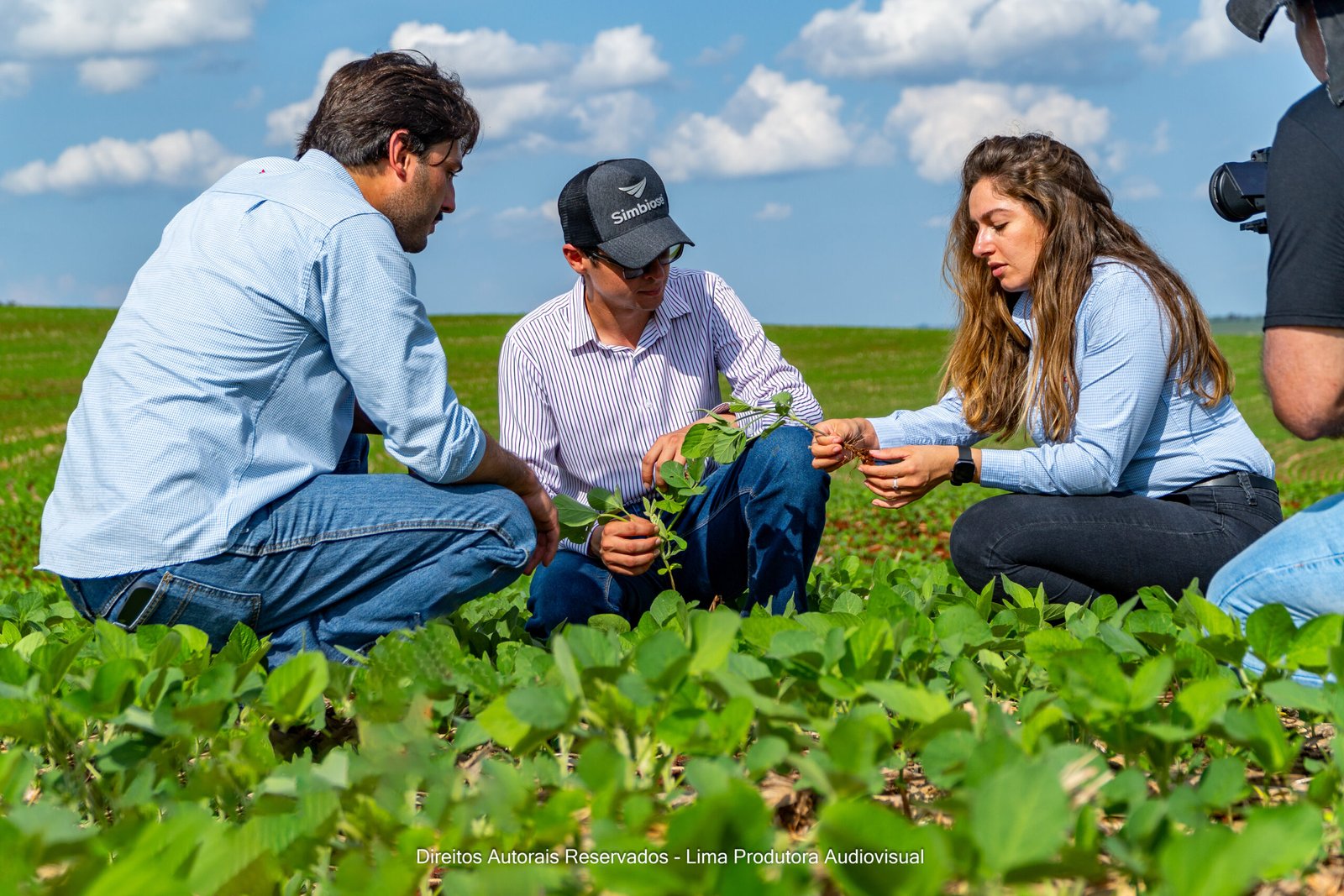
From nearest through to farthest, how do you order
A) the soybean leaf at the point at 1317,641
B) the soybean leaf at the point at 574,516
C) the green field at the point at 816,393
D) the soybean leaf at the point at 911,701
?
1. the soybean leaf at the point at 911,701
2. the soybean leaf at the point at 1317,641
3. the soybean leaf at the point at 574,516
4. the green field at the point at 816,393

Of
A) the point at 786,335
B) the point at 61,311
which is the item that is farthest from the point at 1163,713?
the point at 61,311

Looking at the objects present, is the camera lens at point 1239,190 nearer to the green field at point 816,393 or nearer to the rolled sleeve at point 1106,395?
the rolled sleeve at point 1106,395

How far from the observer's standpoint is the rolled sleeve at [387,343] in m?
2.77

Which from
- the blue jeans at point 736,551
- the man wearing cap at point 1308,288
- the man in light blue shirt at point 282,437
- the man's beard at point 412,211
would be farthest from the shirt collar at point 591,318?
the man wearing cap at point 1308,288

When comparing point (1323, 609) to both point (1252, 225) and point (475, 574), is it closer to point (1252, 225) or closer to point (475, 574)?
point (1252, 225)

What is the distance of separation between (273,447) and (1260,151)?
2.55 m

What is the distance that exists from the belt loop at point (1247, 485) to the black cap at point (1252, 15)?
4.74 ft

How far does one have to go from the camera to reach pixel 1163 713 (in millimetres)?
1927

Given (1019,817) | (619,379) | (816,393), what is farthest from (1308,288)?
(816,393)

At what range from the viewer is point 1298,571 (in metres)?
2.31

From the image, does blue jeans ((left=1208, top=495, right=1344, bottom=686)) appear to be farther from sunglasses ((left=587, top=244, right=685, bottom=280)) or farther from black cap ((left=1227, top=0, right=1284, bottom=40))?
sunglasses ((left=587, top=244, right=685, bottom=280))

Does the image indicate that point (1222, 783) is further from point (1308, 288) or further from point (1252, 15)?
point (1252, 15)

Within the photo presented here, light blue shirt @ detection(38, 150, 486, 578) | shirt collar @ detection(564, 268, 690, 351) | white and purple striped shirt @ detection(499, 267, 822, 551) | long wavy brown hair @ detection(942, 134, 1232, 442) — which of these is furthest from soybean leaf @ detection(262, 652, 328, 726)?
long wavy brown hair @ detection(942, 134, 1232, 442)

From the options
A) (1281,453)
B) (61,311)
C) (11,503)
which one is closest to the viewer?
(11,503)
